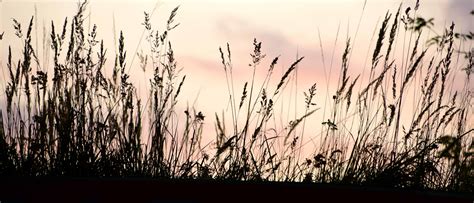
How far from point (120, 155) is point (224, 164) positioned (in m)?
0.43

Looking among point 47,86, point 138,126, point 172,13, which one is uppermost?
point 172,13

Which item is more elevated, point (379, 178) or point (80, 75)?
point (80, 75)

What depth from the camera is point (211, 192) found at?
2414 mm

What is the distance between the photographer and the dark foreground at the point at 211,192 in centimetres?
238

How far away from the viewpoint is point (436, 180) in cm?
316

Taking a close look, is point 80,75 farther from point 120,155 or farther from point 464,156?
point 464,156

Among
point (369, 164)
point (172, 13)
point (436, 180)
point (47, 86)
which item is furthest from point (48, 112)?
point (436, 180)

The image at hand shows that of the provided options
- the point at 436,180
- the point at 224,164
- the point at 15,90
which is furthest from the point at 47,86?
the point at 436,180

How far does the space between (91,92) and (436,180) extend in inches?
60.6

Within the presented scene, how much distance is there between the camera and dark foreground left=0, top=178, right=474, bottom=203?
7.82 feet

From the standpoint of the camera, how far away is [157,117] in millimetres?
3111

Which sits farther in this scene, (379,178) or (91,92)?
(91,92)

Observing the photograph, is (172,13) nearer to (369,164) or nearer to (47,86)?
(47,86)

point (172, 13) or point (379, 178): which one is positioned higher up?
point (172, 13)
